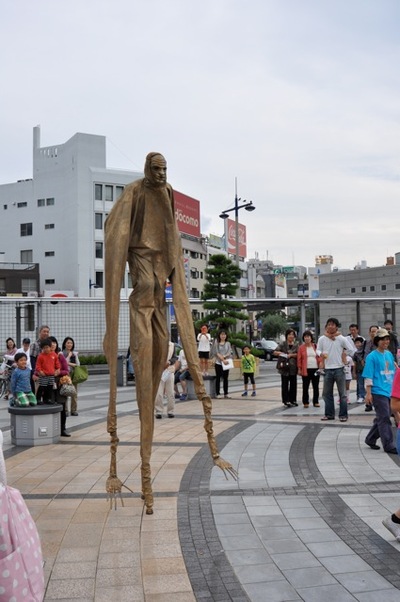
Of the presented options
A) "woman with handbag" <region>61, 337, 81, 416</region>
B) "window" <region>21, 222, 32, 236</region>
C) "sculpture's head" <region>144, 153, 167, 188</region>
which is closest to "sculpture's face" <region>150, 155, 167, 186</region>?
"sculpture's head" <region>144, 153, 167, 188</region>

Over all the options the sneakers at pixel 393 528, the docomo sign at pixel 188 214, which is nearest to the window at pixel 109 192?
the docomo sign at pixel 188 214

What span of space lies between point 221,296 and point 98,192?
28141mm

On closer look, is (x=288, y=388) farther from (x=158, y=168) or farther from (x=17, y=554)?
(x=17, y=554)

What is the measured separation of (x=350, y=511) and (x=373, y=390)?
2.42 m

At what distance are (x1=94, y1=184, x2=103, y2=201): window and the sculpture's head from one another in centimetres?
4330

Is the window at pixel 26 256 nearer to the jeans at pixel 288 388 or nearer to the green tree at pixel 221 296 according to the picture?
the green tree at pixel 221 296

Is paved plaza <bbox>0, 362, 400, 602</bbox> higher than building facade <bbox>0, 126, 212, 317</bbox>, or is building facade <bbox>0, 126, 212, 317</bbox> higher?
building facade <bbox>0, 126, 212, 317</bbox>

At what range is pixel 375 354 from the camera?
25.3 ft

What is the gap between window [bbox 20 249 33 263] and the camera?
51.1 metres

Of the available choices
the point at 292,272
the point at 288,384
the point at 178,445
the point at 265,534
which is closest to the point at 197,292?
the point at 288,384

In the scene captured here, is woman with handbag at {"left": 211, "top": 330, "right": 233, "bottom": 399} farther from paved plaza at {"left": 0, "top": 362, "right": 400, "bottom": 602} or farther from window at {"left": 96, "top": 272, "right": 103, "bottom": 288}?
window at {"left": 96, "top": 272, "right": 103, "bottom": 288}

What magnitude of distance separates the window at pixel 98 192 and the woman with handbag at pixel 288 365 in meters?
36.9

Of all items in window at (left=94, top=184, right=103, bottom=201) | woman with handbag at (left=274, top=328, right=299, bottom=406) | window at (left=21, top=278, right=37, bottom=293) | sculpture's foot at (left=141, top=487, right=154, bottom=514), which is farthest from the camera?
window at (left=94, top=184, right=103, bottom=201)

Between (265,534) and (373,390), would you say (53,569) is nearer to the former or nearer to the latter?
(265,534)
